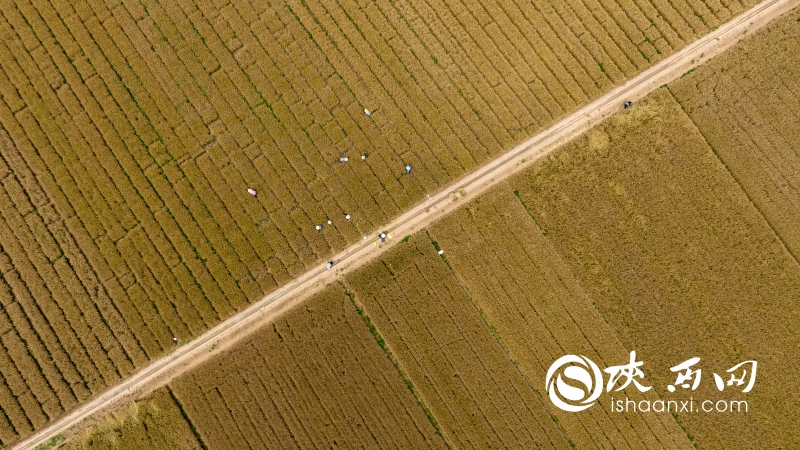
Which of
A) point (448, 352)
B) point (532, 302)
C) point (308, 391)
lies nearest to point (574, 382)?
point (532, 302)

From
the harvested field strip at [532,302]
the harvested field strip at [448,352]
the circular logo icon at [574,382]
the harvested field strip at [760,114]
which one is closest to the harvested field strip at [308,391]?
the harvested field strip at [448,352]

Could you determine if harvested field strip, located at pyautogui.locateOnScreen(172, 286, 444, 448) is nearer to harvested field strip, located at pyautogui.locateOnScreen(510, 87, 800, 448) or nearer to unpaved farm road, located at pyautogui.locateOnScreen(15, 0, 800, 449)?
unpaved farm road, located at pyautogui.locateOnScreen(15, 0, 800, 449)

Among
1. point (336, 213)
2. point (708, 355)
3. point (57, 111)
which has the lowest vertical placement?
point (708, 355)

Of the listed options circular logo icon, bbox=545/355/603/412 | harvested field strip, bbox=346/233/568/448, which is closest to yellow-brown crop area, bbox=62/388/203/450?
harvested field strip, bbox=346/233/568/448

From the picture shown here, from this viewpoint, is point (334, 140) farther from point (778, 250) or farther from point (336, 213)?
point (778, 250)

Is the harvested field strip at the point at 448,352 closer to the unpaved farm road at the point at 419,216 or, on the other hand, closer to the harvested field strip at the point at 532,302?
the harvested field strip at the point at 532,302

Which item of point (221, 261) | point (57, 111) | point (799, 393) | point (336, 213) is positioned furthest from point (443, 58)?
point (799, 393)
